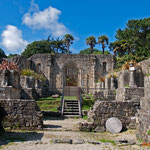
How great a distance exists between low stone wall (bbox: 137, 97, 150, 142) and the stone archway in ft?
68.8

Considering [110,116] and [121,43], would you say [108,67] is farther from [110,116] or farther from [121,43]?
[110,116]

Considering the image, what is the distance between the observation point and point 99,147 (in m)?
5.07

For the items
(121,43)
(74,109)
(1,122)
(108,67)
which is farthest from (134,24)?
(1,122)

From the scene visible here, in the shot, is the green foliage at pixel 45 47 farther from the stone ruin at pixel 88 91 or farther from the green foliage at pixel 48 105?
the green foliage at pixel 48 105

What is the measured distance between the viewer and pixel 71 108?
42.4ft

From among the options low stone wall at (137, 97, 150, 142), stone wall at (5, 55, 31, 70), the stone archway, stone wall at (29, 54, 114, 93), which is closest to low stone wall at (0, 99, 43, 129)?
low stone wall at (137, 97, 150, 142)

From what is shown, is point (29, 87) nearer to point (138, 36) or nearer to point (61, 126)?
point (61, 126)

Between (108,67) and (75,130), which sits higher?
(108,67)

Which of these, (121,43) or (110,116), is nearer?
(110,116)

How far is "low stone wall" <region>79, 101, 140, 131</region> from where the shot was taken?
7852mm

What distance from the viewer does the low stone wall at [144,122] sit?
562cm

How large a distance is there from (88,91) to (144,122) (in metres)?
20.0

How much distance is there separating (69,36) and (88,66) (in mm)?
18895

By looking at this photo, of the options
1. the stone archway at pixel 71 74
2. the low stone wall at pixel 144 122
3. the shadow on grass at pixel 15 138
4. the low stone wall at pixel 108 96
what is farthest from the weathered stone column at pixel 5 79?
the stone archway at pixel 71 74
